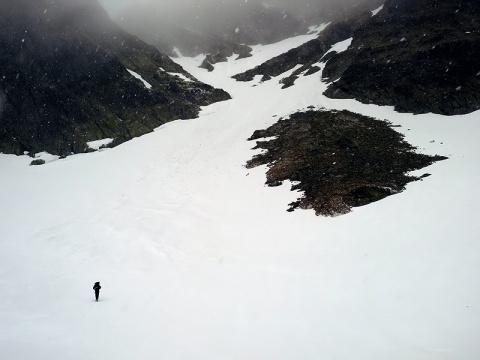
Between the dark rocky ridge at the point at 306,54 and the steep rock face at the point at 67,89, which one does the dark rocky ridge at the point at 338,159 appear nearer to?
the steep rock face at the point at 67,89

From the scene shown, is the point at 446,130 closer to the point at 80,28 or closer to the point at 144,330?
the point at 144,330

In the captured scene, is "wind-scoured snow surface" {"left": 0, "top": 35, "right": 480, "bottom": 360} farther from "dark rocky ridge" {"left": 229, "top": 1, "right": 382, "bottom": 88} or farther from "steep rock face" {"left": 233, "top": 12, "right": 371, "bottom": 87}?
"steep rock face" {"left": 233, "top": 12, "right": 371, "bottom": 87}

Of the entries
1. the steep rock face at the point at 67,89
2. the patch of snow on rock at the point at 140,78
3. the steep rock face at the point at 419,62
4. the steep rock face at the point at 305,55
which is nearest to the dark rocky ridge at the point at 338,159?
the steep rock face at the point at 419,62

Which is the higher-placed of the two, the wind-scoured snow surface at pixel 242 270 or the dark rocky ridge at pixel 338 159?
the dark rocky ridge at pixel 338 159

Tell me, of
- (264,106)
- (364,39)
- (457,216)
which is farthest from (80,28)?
(457,216)

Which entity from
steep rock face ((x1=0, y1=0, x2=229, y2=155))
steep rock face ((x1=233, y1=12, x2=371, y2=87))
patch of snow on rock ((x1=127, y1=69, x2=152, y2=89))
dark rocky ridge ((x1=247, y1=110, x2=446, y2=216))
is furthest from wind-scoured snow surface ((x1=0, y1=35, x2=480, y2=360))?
steep rock face ((x1=233, y1=12, x2=371, y2=87))
